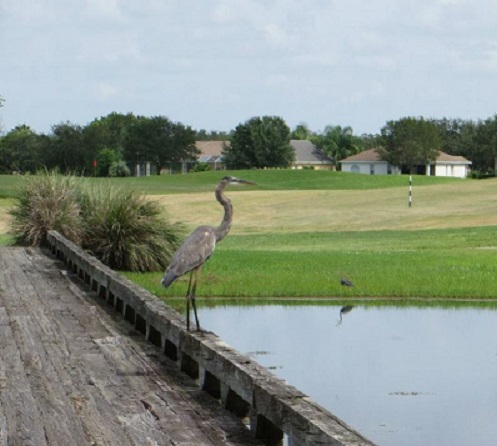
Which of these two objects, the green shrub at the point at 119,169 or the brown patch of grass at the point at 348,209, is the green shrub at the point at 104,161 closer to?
the green shrub at the point at 119,169

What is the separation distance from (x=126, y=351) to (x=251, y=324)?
20.1 feet

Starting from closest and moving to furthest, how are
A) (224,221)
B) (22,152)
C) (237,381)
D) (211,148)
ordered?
(237,381) < (224,221) < (22,152) < (211,148)

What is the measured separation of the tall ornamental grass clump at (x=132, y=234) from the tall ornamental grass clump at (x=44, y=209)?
104cm

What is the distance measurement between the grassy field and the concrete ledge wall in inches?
293

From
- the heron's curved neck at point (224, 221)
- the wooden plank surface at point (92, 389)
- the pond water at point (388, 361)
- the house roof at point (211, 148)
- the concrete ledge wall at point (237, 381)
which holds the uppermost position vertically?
the house roof at point (211, 148)

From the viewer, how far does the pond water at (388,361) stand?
11.2m

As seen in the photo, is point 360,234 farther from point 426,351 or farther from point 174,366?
point 174,366

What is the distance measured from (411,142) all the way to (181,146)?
23.1m

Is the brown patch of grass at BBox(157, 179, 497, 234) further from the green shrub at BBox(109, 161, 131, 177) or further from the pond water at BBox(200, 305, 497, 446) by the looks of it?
the green shrub at BBox(109, 161, 131, 177)

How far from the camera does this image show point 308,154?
5846 inches

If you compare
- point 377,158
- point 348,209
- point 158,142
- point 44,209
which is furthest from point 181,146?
point 44,209

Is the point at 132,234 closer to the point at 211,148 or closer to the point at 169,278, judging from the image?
the point at 169,278

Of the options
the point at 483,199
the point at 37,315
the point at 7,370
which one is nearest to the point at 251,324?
the point at 37,315

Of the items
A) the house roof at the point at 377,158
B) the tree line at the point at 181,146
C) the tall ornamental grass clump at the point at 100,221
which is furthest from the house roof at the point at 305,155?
the tall ornamental grass clump at the point at 100,221
